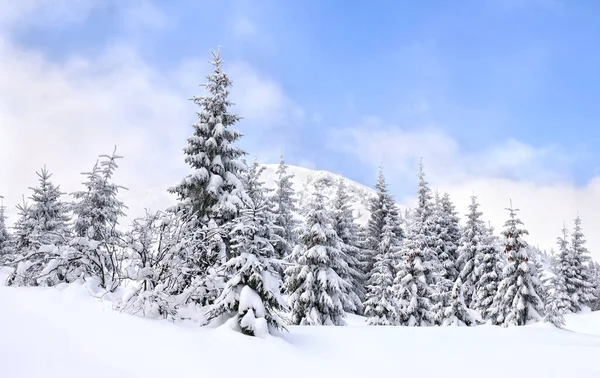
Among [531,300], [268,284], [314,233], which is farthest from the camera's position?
[531,300]

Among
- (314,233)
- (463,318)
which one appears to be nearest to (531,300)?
(463,318)

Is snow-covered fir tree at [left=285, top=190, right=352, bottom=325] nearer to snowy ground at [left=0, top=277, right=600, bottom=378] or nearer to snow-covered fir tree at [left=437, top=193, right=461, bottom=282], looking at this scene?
snowy ground at [left=0, top=277, right=600, bottom=378]

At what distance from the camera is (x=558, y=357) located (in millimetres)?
7891

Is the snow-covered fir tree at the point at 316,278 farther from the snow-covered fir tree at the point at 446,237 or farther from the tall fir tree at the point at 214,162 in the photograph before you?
the snow-covered fir tree at the point at 446,237

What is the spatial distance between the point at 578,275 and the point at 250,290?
44136 mm

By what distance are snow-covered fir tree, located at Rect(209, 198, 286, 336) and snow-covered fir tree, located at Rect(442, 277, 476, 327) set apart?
1534cm

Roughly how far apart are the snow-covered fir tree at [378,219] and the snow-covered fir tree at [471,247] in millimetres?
5325

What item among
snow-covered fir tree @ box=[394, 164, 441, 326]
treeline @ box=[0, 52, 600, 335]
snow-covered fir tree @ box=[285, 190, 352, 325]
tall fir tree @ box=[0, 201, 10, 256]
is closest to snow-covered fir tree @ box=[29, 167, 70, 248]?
treeline @ box=[0, 52, 600, 335]

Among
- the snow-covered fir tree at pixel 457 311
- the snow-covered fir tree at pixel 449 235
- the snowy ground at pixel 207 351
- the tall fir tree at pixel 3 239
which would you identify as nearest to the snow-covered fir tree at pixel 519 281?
the snow-covered fir tree at pixel 457 311

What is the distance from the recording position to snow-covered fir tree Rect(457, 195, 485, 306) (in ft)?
101

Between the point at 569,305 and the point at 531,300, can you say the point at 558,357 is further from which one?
the point at 569,305

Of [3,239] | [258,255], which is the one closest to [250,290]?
[258,255]

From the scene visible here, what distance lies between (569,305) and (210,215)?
38395 millimetres

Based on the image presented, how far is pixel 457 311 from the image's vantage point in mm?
20562
